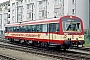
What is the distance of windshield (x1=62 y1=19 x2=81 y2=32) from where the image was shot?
812 inches

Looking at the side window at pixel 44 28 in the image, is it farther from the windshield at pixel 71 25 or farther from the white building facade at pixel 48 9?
the white building facade at pixel 48 9

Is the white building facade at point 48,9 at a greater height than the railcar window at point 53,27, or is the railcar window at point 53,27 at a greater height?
the white building facade at point 48,9

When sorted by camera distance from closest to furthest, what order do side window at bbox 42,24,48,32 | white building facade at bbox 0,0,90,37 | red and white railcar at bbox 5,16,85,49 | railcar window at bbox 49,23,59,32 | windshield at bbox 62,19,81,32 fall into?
red and white railcar at bbox 5,16,85,49, windshield at bbox 62,19,81,32, railcar window at bbox 49,23,59,32, side window at bbox 42,24,48,32, white building facade at bbox 0,0,90,37

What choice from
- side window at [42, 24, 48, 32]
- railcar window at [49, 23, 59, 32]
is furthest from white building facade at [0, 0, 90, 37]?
railcar window at [49, 23, 59, 32]

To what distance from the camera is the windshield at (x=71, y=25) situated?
812 inches

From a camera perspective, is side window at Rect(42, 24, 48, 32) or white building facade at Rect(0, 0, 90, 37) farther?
white building facade at Rect(0, 0, 90, 37)

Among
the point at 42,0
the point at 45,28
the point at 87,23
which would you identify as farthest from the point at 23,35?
the point at 42,0

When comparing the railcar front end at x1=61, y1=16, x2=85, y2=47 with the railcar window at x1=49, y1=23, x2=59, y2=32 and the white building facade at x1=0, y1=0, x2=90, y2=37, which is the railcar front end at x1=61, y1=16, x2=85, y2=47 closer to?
the railcar window at x1=49, y1=23, x2=59, y2=32

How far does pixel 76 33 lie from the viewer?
826 inches

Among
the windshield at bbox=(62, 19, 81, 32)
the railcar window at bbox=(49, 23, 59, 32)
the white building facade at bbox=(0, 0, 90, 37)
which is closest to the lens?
the windshield at bbox=(62, 19, 81, 32)

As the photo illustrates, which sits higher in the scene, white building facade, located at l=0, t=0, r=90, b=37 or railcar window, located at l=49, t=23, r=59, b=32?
white building facade, located at l=0, t=0, r=90, b=37

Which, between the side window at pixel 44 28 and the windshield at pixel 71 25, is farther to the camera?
the side window at pixel 44 28

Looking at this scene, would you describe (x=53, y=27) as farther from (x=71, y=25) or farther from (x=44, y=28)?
(x=44, y=28)

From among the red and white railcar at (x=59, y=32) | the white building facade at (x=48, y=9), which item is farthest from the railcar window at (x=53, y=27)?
the white building facade at (x=48, y=9)
